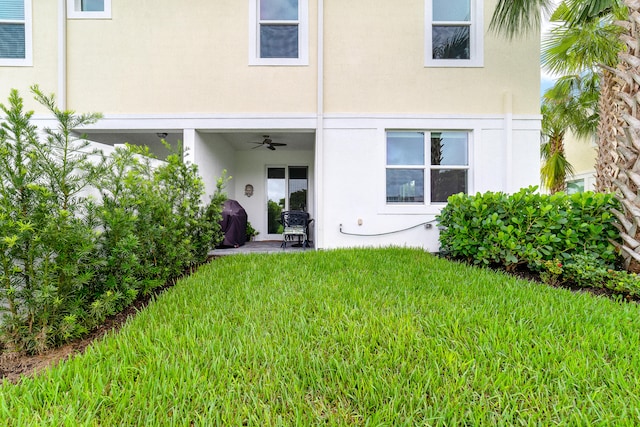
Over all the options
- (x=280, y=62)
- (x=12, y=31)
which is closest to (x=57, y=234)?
(x=280, y=62)

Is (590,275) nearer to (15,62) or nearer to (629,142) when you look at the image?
(629,142)

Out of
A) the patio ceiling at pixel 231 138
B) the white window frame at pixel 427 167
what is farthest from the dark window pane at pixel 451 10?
the patio ceiling at pixel 231 138

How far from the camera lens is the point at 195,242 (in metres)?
4.12

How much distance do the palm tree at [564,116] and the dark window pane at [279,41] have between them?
6953 millimetres

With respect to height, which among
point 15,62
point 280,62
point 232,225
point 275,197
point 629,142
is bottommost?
point 232,225

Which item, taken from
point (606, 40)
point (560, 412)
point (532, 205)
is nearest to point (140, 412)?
point (560, 412)

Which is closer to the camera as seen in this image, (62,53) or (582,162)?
(62,53)

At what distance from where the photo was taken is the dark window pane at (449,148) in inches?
217

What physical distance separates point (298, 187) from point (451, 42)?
17.3ft

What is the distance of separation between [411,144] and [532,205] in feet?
8.17


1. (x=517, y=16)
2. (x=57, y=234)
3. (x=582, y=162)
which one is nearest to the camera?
(x=57, y=234)

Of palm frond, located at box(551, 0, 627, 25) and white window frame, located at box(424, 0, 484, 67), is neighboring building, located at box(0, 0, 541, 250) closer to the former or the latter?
white window frame, located at box(424, 0, 484, 67)

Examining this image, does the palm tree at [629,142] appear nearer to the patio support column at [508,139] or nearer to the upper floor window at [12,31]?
the patio support column at [508,139]

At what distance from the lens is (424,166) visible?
5512 millimetres
